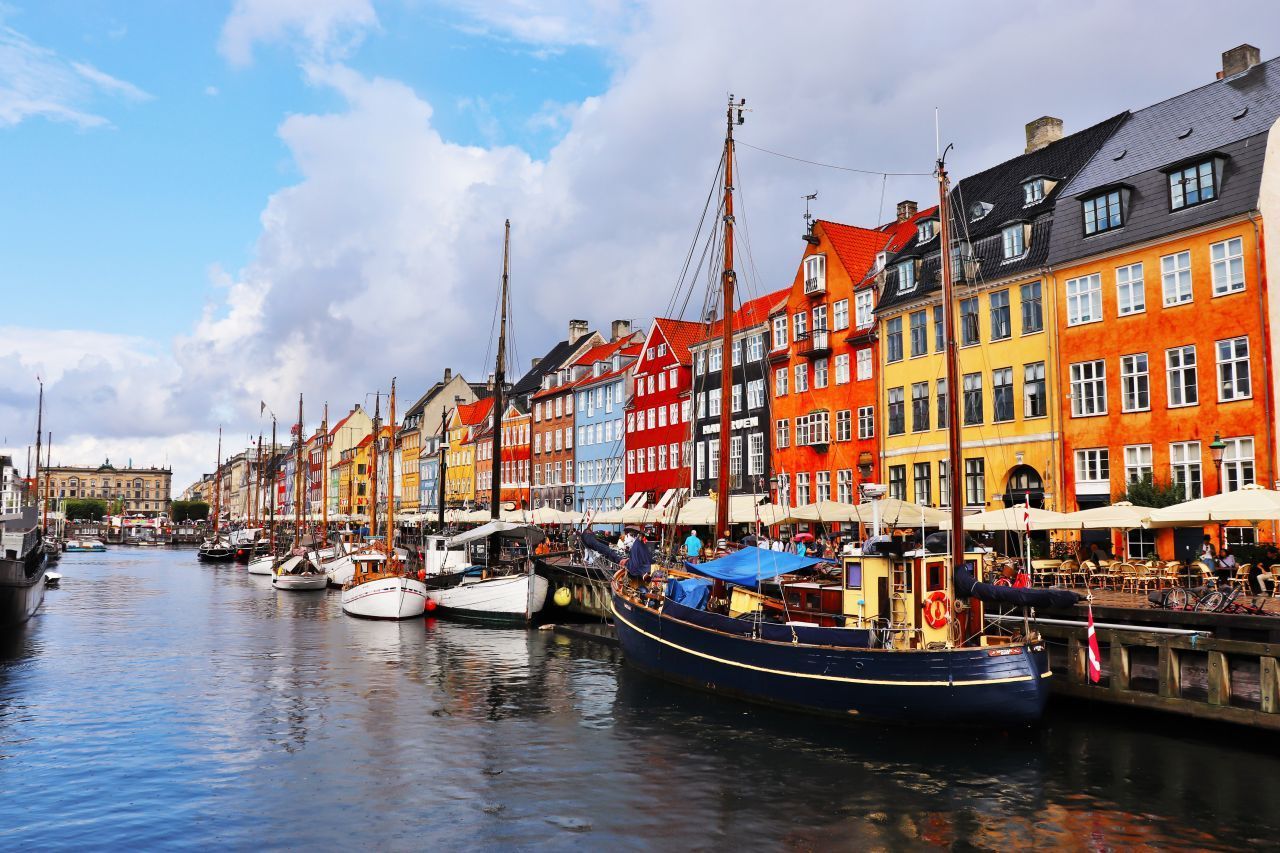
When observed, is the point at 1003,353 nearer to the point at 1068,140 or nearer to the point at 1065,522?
the point at 1068,140

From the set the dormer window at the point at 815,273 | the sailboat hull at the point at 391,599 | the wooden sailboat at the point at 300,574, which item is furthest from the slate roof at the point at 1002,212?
the wooden sailboat at the point at 300,574

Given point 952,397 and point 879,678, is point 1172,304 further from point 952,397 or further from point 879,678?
point 879,678

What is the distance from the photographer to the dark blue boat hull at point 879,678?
760 inches

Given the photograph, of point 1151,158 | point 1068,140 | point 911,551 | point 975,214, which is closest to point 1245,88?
point 1151,158

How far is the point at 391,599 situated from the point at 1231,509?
34388mm

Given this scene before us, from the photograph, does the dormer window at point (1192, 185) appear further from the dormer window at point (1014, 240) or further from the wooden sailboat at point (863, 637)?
the wooden sailboat at point (863, 637)

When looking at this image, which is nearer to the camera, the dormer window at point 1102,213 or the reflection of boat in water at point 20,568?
the reflection of boat in water at point 20,568

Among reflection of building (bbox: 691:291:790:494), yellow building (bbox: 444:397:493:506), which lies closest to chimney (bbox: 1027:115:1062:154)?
reflection of building (bbox: 691:291:790:494)

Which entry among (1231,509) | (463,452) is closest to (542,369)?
(463,452)

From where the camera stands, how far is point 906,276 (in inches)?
1937

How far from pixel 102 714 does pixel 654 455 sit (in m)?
52.4

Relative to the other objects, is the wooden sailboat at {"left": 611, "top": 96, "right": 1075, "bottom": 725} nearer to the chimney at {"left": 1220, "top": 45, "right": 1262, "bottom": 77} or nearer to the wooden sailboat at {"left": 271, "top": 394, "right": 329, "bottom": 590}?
the chimney at {"left": 1220, "top": 45, "right": 1262, "bottom": 77}

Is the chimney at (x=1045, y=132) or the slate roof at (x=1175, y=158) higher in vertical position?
the chimney at (x=1045, y=132)

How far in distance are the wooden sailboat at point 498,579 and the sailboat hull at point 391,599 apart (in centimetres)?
93
